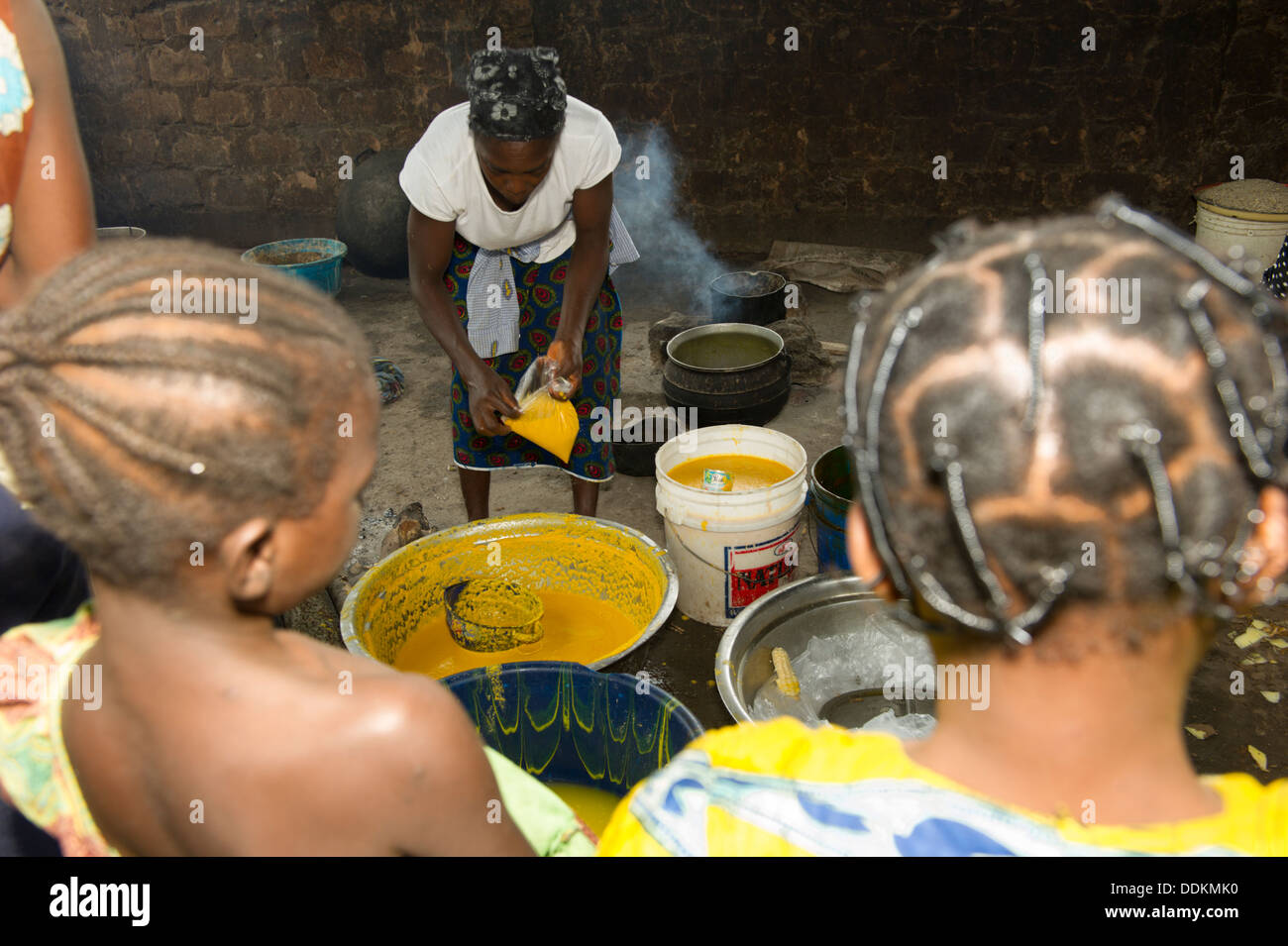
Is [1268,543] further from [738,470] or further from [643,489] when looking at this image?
[643,489]

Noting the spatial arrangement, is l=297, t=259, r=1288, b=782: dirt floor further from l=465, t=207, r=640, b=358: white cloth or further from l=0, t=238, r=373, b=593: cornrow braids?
l=465, t=207, r=640, b=358: white cloth

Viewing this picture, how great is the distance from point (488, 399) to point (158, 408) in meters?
2.39

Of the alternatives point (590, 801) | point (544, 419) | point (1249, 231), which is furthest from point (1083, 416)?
point (1249, 231)

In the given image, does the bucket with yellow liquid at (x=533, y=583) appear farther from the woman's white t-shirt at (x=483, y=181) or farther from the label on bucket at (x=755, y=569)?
the woman's white t-shirt at (x=483, y=181)

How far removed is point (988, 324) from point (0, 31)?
5.76 ft

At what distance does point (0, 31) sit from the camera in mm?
1732

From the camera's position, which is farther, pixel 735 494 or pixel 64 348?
pixel 735 494

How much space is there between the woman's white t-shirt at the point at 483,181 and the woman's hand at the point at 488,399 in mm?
445

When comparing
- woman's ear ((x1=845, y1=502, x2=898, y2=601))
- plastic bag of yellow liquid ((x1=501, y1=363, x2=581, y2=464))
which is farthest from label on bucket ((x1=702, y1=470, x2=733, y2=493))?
woman's ear ((x1=845, y1=502, x2=898, y2=601))

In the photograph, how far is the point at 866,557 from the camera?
1.04 m

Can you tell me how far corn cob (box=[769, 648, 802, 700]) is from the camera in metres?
Result: 2.83

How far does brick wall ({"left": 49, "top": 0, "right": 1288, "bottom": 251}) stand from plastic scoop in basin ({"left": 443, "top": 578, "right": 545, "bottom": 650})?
4596 mm

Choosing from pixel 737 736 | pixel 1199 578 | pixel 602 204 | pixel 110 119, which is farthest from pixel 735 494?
pixel 110 119

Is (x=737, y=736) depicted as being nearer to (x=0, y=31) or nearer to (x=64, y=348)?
(x=64, y=348)
